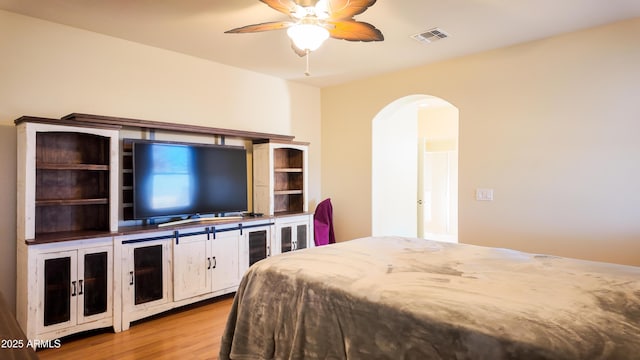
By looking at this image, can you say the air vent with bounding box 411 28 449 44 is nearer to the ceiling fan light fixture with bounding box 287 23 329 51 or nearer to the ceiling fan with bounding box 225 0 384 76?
the ceiling fan with bounding box 225 0 384 76

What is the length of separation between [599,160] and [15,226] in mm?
5009

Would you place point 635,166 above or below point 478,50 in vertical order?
below

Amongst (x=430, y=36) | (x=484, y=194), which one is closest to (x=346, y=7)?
(x=430, y=36)

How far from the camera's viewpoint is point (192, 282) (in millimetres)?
3619

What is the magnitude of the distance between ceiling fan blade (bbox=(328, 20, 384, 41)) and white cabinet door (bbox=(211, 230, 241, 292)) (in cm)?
233

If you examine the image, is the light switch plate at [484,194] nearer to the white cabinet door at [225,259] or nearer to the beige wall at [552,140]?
the beige wall at [552,140]

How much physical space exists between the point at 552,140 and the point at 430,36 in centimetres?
153

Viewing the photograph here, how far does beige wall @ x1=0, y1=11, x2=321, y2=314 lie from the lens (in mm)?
2994

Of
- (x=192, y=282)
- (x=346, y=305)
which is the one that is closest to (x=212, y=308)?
(x=192, y=282)

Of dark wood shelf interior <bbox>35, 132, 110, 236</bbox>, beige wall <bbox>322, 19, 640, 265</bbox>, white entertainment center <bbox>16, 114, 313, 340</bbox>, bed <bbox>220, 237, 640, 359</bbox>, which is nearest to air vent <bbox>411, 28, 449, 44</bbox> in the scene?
beige wall <bbox>322, 19, 640, 265</bbox>

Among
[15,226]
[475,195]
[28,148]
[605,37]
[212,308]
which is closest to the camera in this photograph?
[28,148]

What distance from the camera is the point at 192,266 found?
3625 mm

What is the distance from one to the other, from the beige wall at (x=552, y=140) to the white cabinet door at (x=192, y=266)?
9.05 feet

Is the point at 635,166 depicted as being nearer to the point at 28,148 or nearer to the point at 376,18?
the point at 376,18
